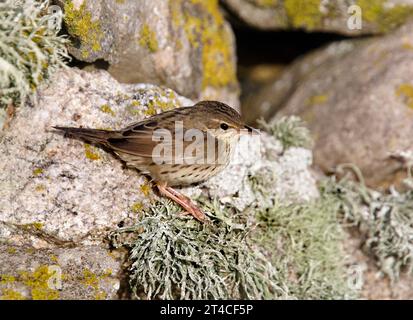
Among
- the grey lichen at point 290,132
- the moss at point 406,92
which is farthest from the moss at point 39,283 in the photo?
the moss at point 406,92

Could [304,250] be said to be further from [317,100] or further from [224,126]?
[317,100]

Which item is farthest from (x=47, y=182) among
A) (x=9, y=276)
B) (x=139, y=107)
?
(x=139, y=107)

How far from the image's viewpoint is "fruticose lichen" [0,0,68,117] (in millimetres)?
3754

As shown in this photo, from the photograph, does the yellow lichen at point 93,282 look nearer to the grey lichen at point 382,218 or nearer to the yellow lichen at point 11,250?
the yellow lichen at point 11,250

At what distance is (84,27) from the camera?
14.2 ft

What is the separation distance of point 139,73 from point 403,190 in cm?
303

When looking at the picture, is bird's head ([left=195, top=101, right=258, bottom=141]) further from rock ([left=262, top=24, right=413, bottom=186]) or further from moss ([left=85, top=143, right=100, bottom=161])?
rock ([left=262, top=24, right=413, bottom=186])

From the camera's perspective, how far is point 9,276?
3848 millimetres

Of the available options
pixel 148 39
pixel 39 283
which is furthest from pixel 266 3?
pixel 39 283

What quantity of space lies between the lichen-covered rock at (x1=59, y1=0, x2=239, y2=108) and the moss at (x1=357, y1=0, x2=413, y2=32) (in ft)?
5.16

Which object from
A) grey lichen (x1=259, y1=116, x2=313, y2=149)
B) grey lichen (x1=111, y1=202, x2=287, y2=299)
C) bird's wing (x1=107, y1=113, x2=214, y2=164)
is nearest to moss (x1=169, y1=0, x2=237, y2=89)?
grey lichen (x1=259, y1=116, x2=313, y2=149)

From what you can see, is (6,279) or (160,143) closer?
(6,279)

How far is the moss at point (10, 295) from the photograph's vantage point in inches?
147

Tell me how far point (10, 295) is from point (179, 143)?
1.68 m
